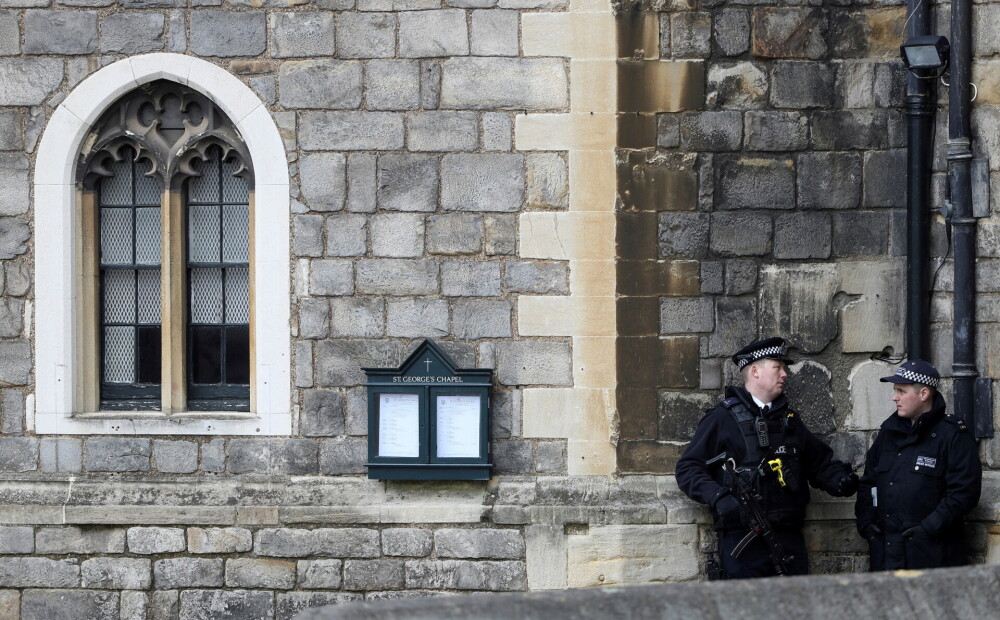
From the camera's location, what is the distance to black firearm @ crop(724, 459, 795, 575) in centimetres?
616

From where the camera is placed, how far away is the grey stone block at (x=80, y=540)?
683 cm

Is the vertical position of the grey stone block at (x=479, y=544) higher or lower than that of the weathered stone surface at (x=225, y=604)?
higher

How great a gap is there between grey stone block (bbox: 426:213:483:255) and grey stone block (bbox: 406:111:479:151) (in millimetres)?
398

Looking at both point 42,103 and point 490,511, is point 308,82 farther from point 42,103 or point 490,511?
point 490,511

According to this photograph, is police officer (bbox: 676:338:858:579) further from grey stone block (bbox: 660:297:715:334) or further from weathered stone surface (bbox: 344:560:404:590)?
weathered stone surface (bbox: 344:560:404:590)

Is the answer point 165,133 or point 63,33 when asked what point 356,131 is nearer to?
point 165,133

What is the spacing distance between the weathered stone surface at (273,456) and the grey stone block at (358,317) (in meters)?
0.68

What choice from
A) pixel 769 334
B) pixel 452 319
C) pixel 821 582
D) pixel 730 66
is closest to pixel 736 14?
pixel 730 66

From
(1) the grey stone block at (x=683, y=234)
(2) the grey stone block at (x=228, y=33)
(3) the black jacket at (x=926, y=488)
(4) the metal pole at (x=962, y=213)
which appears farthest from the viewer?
(2) the grey stone block at (x=228, y=33)

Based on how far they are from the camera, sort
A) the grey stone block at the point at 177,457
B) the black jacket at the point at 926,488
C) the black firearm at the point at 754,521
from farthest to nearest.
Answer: the grey stone block at the point at 177,457
the black firearm at the point at 754,521
the black jacket at the point at 926,488

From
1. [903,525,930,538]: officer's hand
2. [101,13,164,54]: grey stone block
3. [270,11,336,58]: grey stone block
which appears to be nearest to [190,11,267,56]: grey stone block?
[270,11,336,58]: grey stone block

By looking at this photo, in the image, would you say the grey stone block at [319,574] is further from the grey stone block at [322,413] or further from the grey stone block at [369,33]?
the grey stone block at [369,33]

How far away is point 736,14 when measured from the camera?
668cm

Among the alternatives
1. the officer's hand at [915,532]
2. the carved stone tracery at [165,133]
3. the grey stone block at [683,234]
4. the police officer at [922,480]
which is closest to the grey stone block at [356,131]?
the carved stone tracery at [165,133]
